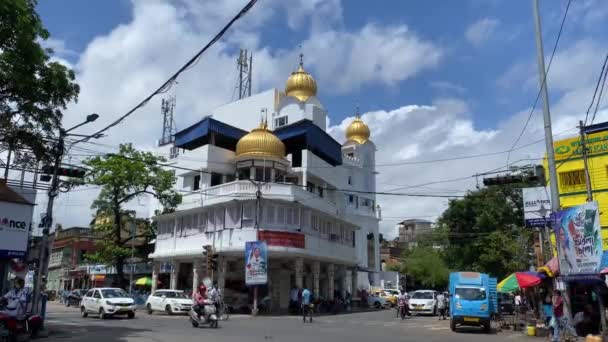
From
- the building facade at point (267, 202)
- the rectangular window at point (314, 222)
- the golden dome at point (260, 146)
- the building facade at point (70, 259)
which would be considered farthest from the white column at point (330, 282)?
the building facade at point (70, 259)

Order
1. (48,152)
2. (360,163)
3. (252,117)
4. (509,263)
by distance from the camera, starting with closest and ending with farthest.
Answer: (48,152), (509,263), (252,117), (360,163)

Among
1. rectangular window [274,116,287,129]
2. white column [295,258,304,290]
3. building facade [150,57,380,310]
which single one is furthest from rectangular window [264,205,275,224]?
rectangular window [274,116,287,129]

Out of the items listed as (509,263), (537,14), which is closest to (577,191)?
(537,14)

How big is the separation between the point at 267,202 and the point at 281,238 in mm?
2599

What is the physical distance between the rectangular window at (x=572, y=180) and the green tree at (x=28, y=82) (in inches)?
944

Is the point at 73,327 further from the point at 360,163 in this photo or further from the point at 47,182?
the point at 360,163

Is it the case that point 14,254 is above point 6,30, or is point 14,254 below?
below

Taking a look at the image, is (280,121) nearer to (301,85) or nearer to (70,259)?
(301,85)

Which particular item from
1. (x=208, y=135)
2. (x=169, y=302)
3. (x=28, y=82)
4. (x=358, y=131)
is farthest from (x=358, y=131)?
(x=28, y=82)

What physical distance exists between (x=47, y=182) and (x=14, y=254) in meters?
3.39

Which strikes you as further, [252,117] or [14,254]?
[252,117]

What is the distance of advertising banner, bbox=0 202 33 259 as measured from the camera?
1733 centimetres

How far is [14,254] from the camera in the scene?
57.7 feet

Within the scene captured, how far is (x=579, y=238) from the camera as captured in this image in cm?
1545
